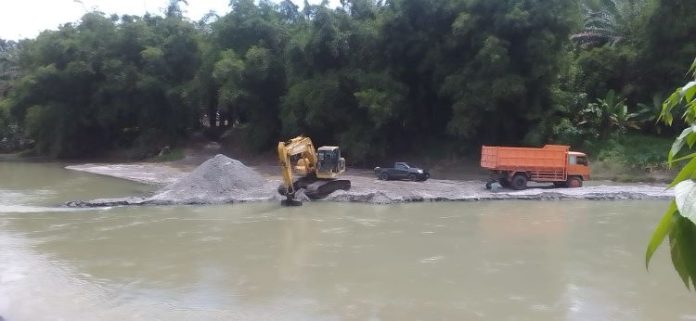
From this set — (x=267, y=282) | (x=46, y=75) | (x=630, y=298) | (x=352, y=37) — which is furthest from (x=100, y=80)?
(x=630, y=298)

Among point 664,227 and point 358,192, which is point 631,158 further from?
Result: point 664,227

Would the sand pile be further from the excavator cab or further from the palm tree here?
the palm tree

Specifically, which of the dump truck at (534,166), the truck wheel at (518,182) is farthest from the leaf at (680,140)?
the truck wheel at (518,182)

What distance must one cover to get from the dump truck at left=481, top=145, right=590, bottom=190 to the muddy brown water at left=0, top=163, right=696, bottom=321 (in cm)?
357

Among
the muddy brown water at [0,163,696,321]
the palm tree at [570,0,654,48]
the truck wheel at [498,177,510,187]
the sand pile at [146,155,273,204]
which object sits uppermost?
the palm tree at [570,0,654,48]

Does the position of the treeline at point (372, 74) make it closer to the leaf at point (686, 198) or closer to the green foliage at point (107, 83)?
the green foliage at point (107, 83)

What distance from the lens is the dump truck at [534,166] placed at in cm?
2562

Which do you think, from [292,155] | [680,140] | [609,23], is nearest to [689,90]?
[680,140]

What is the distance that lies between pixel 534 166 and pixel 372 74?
11.9 meters

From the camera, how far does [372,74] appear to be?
34500 mm

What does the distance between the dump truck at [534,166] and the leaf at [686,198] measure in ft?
82.3

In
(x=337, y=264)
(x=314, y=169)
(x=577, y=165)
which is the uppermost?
(x=577, y=165)

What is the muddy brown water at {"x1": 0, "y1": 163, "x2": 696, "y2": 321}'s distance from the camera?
1062cm

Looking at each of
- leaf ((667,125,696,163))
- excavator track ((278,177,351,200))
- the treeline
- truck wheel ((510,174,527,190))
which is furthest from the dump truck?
leaf ((667,125,696,163))
